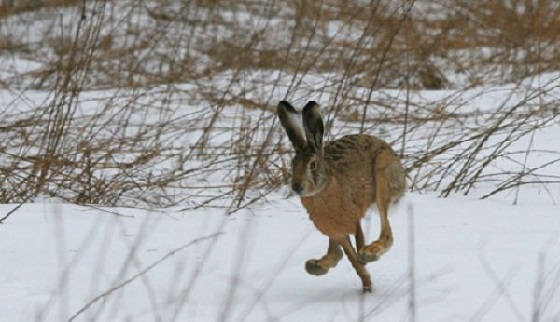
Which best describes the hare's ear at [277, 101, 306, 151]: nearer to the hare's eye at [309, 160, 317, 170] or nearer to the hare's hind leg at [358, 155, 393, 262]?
the hare's eye at [309, 160, 317, 170]

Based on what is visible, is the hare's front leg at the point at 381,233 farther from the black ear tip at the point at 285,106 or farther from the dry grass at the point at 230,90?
the dry grass at the point at 230,90

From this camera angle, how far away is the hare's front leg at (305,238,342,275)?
313 cm

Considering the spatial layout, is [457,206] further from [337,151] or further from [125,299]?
[125,299]

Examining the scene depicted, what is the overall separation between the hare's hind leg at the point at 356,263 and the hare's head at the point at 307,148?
21cm

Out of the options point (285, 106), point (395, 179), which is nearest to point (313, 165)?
point (285, 106)

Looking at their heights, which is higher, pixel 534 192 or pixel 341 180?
pixel 341 180

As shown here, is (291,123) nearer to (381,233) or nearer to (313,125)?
(313,125)

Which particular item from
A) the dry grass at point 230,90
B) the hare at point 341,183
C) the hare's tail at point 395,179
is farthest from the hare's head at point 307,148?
the dry grass at point 230,90

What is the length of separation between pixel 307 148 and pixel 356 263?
1.22ft

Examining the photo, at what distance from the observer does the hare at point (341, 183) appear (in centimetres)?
299

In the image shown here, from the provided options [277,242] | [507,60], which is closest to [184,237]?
[277,242]

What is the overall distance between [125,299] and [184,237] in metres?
0.86

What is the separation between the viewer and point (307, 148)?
3006mm

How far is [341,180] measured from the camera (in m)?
3.10
